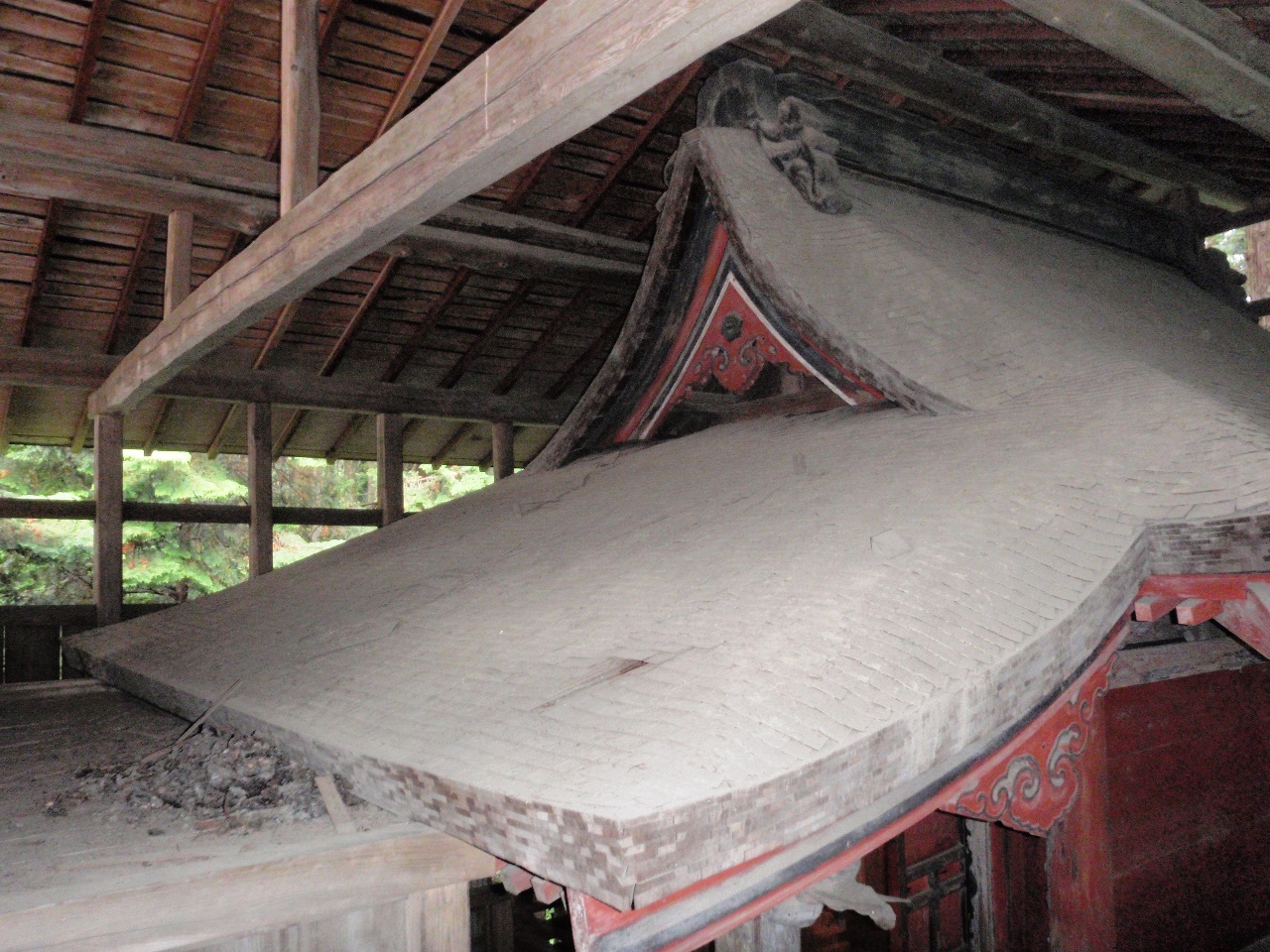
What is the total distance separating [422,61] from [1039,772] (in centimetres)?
407

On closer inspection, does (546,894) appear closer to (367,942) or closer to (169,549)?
(367,942)

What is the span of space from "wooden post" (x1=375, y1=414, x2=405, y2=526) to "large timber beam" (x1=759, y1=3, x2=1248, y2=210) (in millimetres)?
3741

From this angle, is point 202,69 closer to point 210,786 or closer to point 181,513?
point 181,513

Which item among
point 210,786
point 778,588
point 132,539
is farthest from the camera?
point 132,539

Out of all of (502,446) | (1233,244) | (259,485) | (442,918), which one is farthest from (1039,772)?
(1233,244)

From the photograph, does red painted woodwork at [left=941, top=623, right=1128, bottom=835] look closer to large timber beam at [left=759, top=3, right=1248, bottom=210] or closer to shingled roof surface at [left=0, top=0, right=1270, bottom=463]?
shingled roof surface at [left=0, top=0, right=1270, bottom=463]

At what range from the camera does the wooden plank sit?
154cm

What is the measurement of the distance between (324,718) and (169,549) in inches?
417

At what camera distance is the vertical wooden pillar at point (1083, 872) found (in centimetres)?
312

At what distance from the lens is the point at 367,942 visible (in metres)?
1.74

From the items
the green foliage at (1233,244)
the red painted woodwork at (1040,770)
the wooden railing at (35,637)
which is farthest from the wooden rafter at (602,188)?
the green foliage at (1233,244)

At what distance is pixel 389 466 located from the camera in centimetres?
672

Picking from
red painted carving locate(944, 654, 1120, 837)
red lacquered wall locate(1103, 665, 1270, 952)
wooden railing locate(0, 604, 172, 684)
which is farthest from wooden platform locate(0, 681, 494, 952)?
wooden railing locate(0, 604, 172, 684)

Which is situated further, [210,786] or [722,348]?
[722,348]
